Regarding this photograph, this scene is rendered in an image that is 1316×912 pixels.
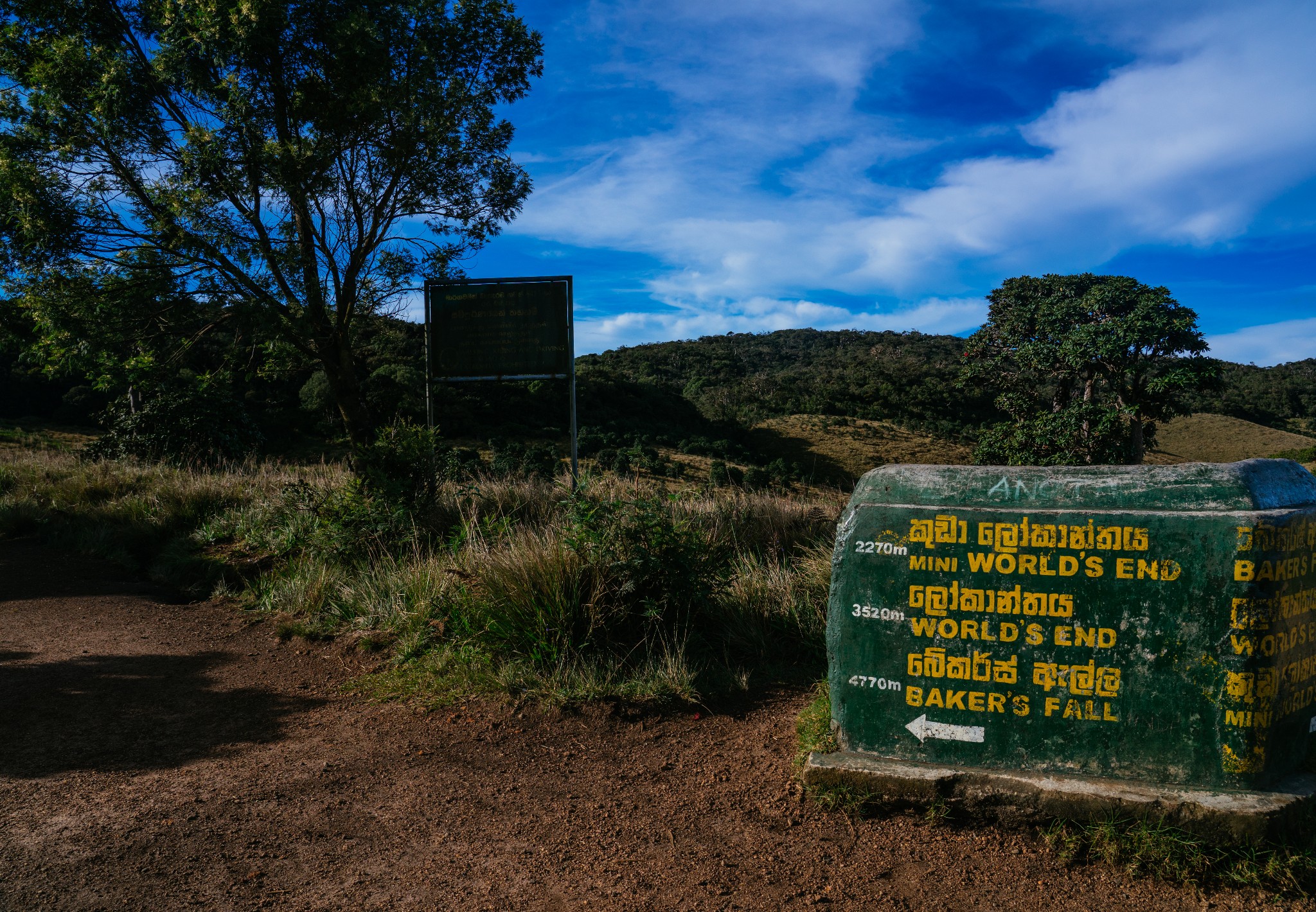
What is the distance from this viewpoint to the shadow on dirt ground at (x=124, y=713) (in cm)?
420

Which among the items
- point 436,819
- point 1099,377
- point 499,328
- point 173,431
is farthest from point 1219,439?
point 436,819

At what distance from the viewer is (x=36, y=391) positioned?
2900 centimetres

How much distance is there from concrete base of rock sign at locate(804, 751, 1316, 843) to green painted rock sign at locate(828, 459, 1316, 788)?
0.18 ft

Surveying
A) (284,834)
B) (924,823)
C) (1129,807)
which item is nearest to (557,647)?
(284,834)

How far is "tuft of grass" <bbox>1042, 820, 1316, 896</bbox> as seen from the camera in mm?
2859

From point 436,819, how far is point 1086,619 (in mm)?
2764

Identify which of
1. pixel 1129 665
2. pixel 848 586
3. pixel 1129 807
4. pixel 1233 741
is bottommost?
pixel 1129 807

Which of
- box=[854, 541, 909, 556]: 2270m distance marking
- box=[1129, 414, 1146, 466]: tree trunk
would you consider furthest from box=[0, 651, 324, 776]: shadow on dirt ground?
box=[1129, 414, 1146, 466]: tree trunk

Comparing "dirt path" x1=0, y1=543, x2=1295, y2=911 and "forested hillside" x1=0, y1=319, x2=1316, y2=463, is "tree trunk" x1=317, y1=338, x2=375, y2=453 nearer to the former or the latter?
"forested hillside" x1=0, y1=319, x2=1316, y2=463

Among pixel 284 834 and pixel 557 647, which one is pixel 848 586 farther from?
pixel 284 834

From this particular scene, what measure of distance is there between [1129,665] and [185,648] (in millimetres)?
6115

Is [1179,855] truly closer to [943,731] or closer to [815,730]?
[943,731]

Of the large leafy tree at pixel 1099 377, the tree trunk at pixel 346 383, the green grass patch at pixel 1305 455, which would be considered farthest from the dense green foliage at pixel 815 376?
the tree trunk at pixel 346 383

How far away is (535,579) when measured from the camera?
5.21 metres
